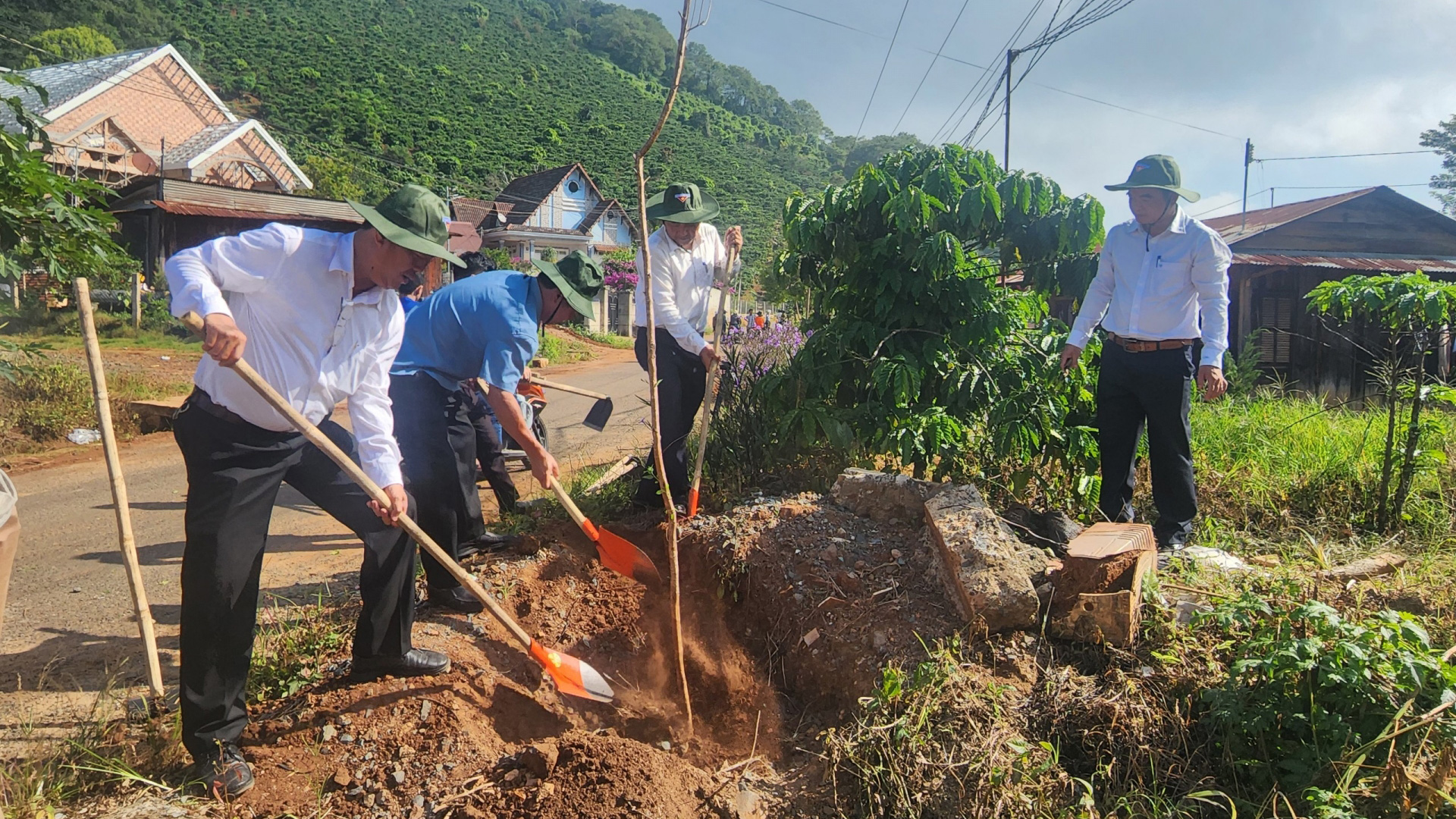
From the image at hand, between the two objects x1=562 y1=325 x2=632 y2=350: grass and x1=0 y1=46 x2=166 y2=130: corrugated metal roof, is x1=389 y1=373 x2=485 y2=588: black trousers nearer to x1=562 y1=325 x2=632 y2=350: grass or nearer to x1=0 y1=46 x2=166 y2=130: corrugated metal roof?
x1=562 y1=325 x2=632 y2=350: grass

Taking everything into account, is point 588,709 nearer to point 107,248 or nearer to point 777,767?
point 777,767

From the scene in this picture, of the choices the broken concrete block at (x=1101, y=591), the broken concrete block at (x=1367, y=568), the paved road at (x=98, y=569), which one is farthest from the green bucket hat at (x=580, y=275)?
the broken concrete block at (x=1367, y=568)

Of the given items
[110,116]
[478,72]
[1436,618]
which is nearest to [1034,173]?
[1436,618]

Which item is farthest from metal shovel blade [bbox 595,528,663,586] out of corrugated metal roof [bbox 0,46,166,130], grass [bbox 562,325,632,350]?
corrugated metal roof [bbox 0,46,166,130]

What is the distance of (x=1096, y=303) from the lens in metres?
3.89

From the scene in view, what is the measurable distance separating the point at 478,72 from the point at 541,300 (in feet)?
214

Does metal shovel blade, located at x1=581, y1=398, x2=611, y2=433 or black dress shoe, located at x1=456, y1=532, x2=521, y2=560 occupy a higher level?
metal shovel blade, located at x1=581, y1=398, x2=611, y2=433

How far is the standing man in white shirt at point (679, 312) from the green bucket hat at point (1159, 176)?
1.95 metres

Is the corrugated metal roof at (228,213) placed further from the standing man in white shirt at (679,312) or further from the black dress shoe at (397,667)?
the black dress shoe at (397,667)

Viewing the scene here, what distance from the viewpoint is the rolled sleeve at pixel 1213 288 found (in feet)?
11.4

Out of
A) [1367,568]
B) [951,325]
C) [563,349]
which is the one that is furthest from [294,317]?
[563,349]

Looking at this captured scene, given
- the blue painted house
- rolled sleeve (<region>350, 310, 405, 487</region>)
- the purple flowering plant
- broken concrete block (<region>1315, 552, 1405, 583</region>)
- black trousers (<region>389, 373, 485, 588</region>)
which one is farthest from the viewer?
the blue painted house

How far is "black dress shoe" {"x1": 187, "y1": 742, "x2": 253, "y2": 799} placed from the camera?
2211mm

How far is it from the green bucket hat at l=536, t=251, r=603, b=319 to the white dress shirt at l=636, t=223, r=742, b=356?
0.98 ft
